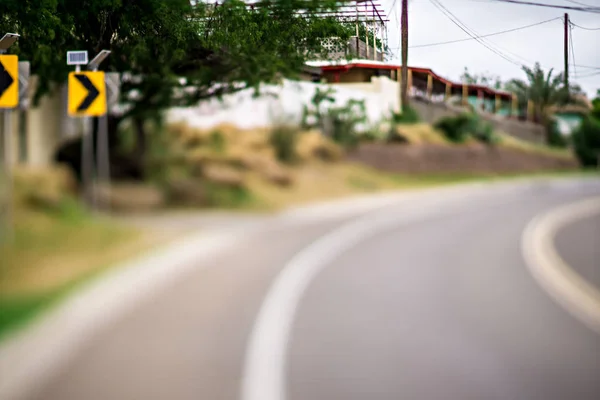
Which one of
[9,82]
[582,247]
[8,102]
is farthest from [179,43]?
[582,247]

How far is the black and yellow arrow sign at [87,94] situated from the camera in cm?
507

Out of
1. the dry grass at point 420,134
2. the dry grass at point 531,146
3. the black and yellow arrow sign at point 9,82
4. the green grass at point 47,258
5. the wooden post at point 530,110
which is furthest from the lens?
the wooden post at point 530,110

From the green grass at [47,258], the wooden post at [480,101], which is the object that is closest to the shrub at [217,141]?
the green grass at [47,258]

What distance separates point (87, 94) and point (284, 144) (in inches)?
56.2

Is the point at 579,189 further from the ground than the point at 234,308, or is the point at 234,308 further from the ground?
the point at 579,189

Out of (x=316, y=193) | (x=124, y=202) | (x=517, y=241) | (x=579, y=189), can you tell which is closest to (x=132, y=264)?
(x=124, y=202)

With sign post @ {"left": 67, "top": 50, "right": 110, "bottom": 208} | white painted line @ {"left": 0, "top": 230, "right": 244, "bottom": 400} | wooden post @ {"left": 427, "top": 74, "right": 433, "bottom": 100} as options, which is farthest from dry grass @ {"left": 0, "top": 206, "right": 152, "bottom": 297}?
wooden post @ {"left": 427, "top": 74, "right": 433, "bottom": 100}

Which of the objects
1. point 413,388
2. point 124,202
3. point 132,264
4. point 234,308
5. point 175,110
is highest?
point 175,110

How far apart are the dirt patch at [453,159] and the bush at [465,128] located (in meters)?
0.09

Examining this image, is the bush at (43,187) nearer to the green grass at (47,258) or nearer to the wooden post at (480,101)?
the green grass at (47,258)

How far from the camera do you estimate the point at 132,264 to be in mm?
4609

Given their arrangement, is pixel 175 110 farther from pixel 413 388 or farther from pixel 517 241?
pixel 517 241

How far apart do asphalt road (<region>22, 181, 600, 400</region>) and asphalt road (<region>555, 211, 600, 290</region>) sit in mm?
290

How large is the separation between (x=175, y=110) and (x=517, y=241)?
3.20m
